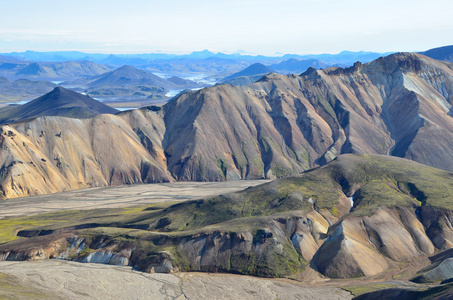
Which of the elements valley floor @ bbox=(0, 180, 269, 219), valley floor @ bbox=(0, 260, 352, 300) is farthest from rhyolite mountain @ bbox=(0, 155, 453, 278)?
valley floor @ bbox=(0, 180, 269, 219)

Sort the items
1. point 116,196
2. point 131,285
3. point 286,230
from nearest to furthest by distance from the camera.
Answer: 1. point 131,285
2. point 286,230
3. point 116,196

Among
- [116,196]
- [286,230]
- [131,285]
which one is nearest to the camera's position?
[131,285]

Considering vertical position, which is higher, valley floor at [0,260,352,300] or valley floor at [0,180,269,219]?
valley floor at [0,260,352,300]

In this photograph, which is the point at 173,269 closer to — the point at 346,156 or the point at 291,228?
the point at 291,228

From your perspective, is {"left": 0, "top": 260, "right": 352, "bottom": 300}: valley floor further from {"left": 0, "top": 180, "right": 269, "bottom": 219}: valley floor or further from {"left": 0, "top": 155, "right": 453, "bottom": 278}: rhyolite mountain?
{"left": 0, "top": 180, "right": 269, "bottom": 219}: valley floor

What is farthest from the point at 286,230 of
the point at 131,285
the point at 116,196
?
the point at 116,196

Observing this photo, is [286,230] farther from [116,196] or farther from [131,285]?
[116,196]

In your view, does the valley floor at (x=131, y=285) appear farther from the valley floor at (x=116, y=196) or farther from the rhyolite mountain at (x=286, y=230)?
the valley floor at (x=116, y=196)

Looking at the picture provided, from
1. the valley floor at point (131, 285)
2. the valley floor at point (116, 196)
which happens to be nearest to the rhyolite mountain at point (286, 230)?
the valley floor at point (131, 285)

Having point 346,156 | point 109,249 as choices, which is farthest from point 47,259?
A: point 346,156
